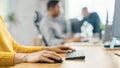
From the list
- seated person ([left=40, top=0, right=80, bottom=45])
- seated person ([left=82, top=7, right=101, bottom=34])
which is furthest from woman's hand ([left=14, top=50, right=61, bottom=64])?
seated person ([left=82, top=7, right=101, bottom=34])

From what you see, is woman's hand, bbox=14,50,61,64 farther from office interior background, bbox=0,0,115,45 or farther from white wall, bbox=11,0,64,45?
white wall, bbox=11,0,64,45

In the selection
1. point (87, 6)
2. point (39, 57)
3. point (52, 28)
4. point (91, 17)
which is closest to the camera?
point (39, 57)

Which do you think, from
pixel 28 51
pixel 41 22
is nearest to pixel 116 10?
pixel 28 51

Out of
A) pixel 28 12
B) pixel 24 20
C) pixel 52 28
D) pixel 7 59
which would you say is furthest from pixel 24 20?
pixel 7 59

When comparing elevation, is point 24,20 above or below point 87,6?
below

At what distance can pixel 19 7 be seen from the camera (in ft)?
18.7

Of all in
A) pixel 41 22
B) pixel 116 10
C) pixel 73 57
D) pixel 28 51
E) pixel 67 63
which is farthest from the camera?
pixel 41 22

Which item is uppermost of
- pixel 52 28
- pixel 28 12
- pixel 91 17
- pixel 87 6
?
pixel 87 6

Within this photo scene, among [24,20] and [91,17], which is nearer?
[91,17]

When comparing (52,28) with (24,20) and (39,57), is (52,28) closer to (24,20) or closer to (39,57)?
(24,20)

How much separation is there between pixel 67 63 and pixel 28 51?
2.02 ft

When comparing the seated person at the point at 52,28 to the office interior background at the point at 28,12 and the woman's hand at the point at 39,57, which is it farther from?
the woman's hand at the point at 39,57

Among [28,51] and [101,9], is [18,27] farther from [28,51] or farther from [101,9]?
[28,51]

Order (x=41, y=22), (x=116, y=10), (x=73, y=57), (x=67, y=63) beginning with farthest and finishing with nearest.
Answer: (x=41, y=22) → (x=116, y=10) → (x=73, y=57) → (x=67, y=63)
